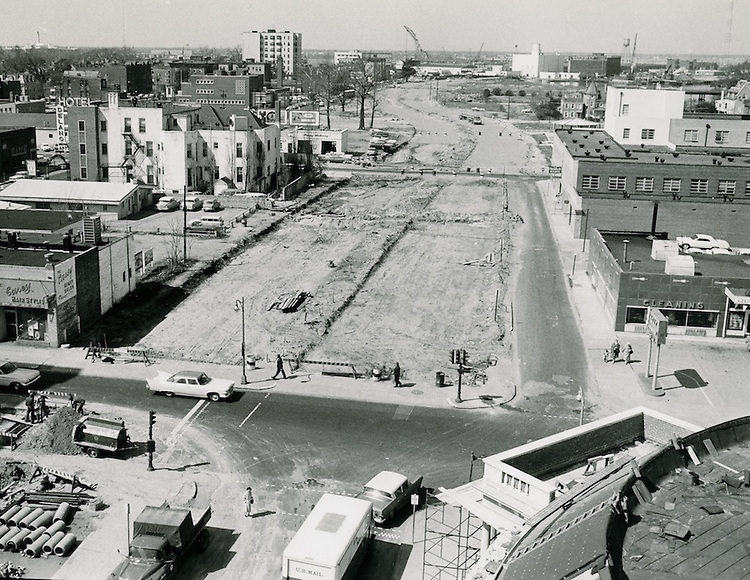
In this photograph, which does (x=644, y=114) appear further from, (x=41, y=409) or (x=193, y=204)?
(x=41, y=409)

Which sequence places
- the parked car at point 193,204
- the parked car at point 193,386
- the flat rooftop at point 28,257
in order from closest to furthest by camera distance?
the parked car at point 193,386 → the flat rooftop at point 28,257 → the parked car at point 193,204

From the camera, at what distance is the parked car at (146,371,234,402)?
36.5 metres

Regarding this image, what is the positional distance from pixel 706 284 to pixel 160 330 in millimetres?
27989

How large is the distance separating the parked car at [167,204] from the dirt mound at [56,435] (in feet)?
151

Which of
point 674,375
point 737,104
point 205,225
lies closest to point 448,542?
point 674,375

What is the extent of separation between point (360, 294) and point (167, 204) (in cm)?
3053

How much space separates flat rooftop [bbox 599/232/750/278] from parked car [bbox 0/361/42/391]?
30000 millimetres

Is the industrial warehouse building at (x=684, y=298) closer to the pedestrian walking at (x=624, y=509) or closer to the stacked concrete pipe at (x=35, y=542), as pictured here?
the stacked concrete pipe at (x=35, y=542)

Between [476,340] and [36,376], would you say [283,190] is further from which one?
[36,376]

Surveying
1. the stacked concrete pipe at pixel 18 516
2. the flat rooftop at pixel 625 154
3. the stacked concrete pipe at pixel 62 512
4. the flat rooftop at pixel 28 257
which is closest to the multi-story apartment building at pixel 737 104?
the flat rooftop at pixel 625 154

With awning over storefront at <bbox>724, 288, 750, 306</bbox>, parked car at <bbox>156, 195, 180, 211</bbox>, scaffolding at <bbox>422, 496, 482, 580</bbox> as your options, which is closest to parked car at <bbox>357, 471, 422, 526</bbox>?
scaffolding at <bbox>422, 496, 482, 580</bbox>

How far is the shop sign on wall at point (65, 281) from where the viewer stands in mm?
41875

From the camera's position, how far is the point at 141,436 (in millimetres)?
33375

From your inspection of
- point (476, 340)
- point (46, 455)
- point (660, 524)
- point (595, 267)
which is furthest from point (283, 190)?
point (660, 524)
